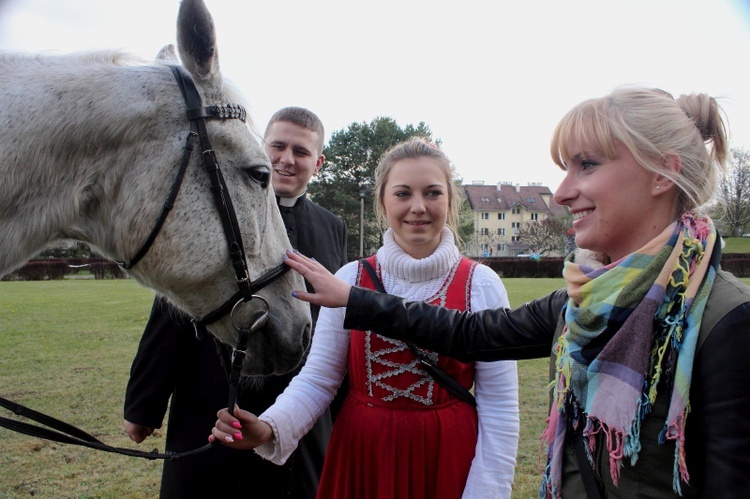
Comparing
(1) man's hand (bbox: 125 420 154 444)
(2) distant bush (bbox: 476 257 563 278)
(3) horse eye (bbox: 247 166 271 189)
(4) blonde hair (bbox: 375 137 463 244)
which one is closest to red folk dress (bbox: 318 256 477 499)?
(4) blonde hair (bbox: 375 137 463 244)

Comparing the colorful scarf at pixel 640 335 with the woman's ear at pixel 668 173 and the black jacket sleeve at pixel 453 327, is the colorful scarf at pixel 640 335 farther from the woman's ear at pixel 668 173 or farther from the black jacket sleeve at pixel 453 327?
the black jacket sleeve at pixel 453 327

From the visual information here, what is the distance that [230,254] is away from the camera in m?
2.16

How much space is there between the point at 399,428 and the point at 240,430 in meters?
0.65

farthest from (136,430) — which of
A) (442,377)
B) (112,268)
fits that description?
(112,268)

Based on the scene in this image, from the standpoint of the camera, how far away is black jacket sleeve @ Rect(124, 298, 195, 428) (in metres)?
2.64

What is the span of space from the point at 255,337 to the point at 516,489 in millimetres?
3652

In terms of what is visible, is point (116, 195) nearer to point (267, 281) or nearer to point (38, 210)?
point (38, 210)

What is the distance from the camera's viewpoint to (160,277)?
216cm

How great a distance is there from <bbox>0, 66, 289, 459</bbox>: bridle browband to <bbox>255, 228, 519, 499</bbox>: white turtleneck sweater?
0.97ft

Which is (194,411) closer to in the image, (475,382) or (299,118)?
(475,382)

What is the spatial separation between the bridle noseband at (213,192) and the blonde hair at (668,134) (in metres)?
1.33

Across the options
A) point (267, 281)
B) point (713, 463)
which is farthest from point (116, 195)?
point (713, 463)

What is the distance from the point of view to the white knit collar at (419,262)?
97.6 inches

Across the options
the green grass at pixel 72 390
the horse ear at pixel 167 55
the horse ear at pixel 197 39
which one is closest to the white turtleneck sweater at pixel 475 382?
the horse ear at pixel 197 39
